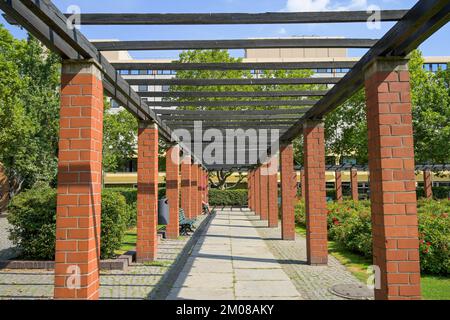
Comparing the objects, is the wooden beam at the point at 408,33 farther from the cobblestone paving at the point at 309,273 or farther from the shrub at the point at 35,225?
the shrub at the point at 35,225

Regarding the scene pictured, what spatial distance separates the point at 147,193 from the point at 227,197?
30.3 metres

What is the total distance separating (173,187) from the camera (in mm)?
13477

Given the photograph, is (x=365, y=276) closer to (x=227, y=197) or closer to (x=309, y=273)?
(x=309, y=273)

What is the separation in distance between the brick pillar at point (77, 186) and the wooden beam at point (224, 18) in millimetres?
664

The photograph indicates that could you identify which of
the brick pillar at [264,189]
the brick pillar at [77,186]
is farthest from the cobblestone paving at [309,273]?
the brick pillar at [264,189]

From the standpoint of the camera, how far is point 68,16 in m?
4.30

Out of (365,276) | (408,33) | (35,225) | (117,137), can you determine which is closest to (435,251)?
(365,276)

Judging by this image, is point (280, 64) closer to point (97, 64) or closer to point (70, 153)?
point (97, 64)

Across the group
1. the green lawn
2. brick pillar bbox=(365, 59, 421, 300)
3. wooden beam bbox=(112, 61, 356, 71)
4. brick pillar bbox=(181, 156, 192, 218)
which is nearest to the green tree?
brick pillar bbox=(181, 156, 192, 218)

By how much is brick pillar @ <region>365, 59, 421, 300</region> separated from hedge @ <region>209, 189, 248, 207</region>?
114ft

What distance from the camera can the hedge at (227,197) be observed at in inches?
1561

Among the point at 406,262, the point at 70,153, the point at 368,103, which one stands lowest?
the point at 406,262
